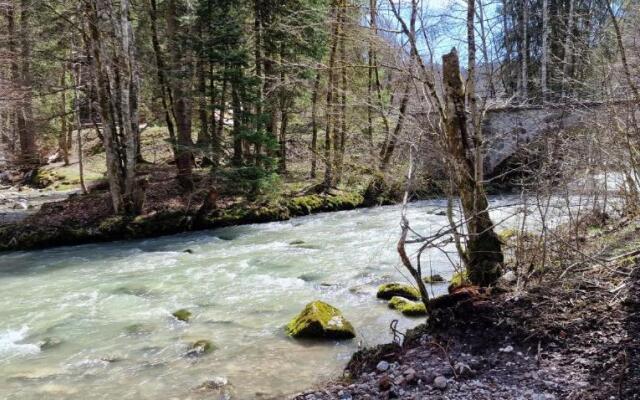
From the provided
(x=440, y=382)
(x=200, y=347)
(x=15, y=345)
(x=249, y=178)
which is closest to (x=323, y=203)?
Answer: (x=249, y=178)

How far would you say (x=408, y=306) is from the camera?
6.91 m

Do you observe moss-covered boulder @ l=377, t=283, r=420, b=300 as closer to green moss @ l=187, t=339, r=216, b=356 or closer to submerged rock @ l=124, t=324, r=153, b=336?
green moss @ l=187, t=339, r=216, b=356

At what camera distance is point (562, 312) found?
14.9ft

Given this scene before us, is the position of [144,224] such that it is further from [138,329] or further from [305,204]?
[138,329]

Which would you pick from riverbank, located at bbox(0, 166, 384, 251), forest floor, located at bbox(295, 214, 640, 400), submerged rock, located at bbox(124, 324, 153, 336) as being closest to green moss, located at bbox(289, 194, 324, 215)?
riverbank, located at bbox(0, 166, 384, 251)

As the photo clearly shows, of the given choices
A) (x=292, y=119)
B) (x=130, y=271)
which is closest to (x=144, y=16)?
(x=292, y=119)

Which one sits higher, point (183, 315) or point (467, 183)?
point (467, 183)

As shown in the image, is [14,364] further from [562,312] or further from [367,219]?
[367,219]

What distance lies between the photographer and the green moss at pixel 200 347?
19.8 feet

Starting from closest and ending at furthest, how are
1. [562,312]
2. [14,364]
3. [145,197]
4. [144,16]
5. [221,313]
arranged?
[562,312], [14,364], [221,313], [145,197], [144,16]

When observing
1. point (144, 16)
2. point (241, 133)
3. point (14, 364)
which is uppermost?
point (144, 16)

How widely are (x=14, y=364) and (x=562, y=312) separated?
5.91m

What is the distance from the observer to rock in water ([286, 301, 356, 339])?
20.5ft

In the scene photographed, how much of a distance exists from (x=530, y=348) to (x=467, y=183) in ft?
6.35
